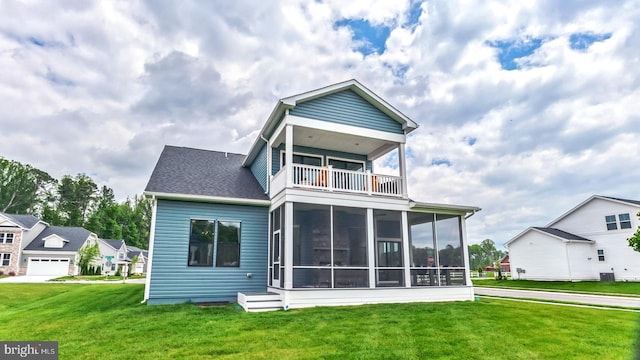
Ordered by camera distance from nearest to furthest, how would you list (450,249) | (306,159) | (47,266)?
(450,249), (306,159), (47,266)

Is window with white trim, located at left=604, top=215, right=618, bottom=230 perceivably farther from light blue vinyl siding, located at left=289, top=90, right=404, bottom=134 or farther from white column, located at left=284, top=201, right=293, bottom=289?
white column, located at left=284, top=201, right=293, bottom=289

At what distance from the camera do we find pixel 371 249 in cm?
1108

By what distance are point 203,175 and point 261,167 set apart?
2140 millimetres

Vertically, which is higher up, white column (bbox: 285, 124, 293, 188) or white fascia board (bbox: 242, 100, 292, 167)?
white fascia board (bbox: 242, 100, 292, 167)

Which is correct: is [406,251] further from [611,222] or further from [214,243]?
[611,222]

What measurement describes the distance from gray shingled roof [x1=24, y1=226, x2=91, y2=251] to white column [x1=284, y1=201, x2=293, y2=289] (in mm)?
36866

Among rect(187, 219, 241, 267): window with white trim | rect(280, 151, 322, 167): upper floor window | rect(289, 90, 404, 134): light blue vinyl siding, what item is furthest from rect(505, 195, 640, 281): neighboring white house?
rect(187, 219, 241, 267): window with white trim

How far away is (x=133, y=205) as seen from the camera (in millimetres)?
67500

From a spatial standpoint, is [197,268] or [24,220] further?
[24,220]

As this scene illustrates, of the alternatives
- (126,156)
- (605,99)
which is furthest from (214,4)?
(126,156)

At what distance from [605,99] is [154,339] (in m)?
16.5

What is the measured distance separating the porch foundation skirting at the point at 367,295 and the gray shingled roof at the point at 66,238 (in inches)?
1432

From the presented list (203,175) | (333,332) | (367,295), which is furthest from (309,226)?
(333,332)

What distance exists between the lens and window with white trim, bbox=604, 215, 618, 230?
78.6 feet
